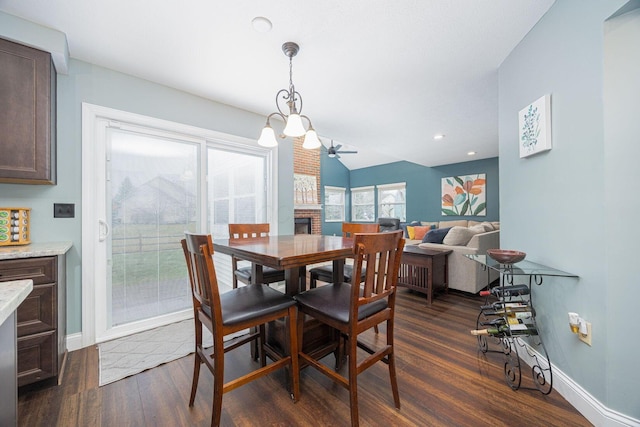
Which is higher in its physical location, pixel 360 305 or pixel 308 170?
pixel 308 170

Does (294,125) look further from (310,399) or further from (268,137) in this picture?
(310,399)

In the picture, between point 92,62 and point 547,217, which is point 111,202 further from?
point 547,217

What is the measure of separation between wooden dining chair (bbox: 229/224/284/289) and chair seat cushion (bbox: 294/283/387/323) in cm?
69

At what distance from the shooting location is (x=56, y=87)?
209 cm

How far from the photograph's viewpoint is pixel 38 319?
1.60 m

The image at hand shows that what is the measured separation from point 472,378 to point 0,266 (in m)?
2.94

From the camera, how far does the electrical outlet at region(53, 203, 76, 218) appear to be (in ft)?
6.78

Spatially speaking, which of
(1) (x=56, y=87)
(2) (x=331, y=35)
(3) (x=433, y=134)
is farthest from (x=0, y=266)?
(3) (x=433, y=134)

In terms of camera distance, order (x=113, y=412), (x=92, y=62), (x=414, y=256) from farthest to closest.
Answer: (x=414, y=256)
(x=92, y=62)
(x=113, y=412)

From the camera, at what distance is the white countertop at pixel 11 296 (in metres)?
0.62

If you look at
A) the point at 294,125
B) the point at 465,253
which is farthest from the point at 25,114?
the point at 465,253

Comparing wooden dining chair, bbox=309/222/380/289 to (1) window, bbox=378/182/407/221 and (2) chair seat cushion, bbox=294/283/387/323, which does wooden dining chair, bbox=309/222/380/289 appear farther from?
(1) window, bbox=378/182/407/221

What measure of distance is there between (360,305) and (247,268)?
1.57 m

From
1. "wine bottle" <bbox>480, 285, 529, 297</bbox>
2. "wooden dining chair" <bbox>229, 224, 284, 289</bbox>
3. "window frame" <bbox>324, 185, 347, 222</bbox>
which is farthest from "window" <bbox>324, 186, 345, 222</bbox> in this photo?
"wine bottle" <bbox>480, 285, 529, 297</bbox>
